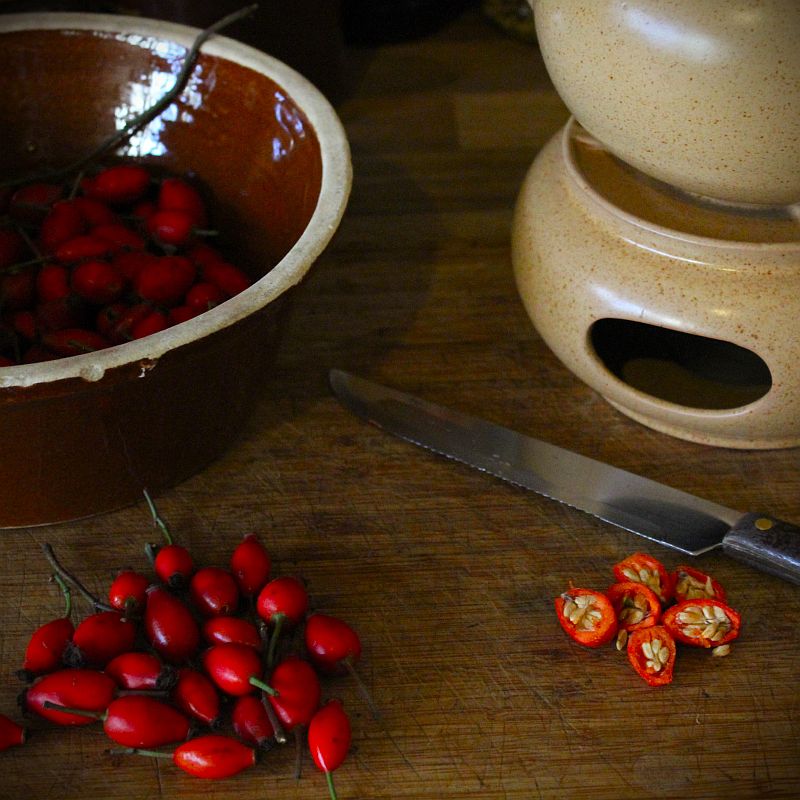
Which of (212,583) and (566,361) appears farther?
(566,361)

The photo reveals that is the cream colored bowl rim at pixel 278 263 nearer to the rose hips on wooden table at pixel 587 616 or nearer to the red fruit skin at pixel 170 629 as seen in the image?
the red fruit skin at pixel 170 629

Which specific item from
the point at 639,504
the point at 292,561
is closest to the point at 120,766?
the point at 292,561

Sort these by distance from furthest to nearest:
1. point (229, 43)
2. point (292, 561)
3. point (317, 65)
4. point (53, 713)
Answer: point (317, 65)
point (229, 43)
point (292, 561)
point (53, 713)

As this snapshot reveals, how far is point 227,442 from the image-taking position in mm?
786

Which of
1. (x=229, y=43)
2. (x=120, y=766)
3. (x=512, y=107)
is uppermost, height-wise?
(x=229, y=43)

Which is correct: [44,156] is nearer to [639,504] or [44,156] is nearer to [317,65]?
[317,65]

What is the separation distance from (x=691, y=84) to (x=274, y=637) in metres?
0.42

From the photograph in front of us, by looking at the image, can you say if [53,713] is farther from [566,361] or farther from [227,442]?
[566,361]

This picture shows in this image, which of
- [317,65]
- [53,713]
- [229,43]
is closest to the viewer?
[53,713]

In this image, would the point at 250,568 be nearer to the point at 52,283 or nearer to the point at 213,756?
the point at 213,756

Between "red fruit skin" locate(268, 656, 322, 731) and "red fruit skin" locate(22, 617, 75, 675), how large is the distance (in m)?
0.13

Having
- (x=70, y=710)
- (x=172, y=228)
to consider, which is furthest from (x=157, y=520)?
(x=172, y=228)

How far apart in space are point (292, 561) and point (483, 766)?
0.20m

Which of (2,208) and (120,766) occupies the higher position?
(2,208)
